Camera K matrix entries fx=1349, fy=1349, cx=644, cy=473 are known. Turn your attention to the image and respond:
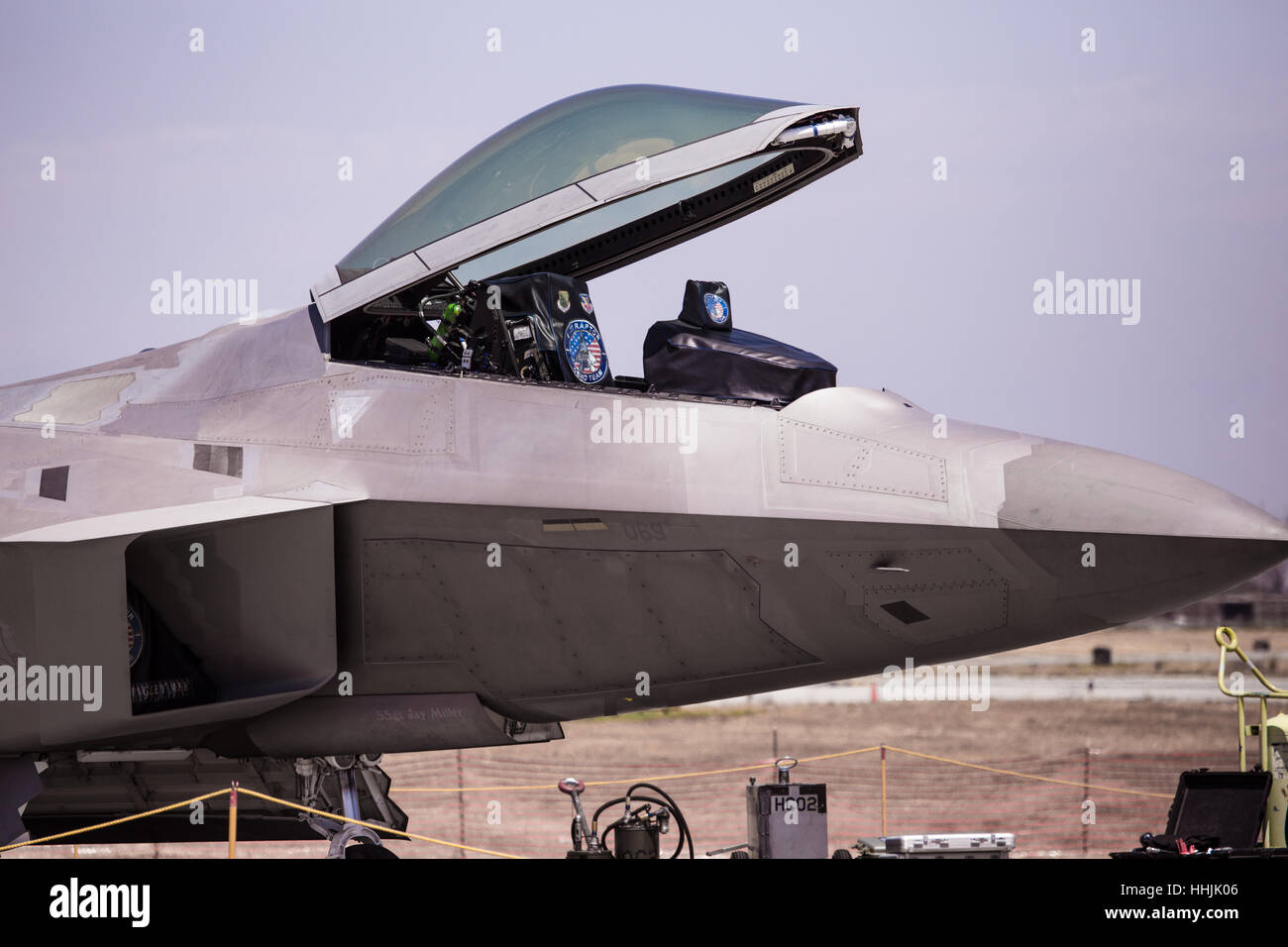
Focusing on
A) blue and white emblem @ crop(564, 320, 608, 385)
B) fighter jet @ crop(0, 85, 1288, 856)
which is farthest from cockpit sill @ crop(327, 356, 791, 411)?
blue and white emblem @ crop(564, 320, 608, 385)

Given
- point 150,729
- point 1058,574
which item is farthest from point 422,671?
point 1058,574

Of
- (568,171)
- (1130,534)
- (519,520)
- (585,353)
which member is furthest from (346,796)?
(1130,534)

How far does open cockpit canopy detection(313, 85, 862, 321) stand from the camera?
664cm

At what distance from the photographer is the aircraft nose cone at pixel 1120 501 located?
5.74 m

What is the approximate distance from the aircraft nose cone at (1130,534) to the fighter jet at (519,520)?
0.01 meters

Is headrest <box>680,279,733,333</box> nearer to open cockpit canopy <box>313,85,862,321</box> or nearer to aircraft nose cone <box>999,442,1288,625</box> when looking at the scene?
open cockpit canopy <box>313,85,862,321</box>

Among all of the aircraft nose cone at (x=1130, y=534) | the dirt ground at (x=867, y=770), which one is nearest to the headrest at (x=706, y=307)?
the aircraft nose cone at (x=1130, y=534)

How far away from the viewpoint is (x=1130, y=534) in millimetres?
5770

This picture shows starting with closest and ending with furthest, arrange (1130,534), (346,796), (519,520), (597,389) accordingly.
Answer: (1130,534) < (519,520) < (597,389) < (346,796)

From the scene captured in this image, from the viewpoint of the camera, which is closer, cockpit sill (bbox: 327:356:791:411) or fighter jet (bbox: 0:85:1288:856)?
fighter jet (bbox: 0:85:1288:856)

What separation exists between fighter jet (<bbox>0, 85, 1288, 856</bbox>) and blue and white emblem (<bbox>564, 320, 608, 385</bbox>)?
0.05 ft

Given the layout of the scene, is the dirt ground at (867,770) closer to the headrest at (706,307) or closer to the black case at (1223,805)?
the black case at (1223,805)

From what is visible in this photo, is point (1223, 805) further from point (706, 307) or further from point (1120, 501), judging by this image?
point (706, 307)

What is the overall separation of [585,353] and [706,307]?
69 cm
